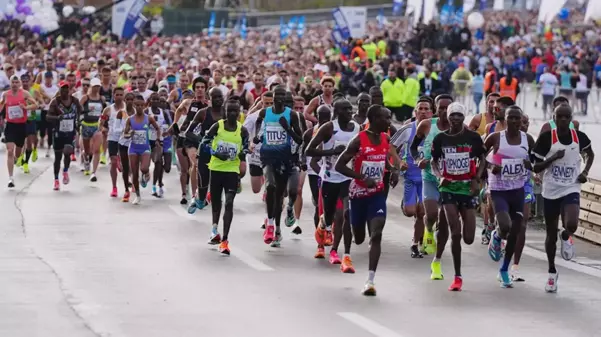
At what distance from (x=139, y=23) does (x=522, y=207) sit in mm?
41050

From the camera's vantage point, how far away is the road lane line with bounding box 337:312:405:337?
11.9m

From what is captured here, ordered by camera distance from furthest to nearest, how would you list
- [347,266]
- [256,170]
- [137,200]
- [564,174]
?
[137,200] → [256,170] → [347,266] → [564,174]

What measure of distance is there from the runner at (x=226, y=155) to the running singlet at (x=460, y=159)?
132 inches

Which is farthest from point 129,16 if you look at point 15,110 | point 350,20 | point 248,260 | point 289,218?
point 248,260

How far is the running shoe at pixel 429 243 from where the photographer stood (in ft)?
55.8

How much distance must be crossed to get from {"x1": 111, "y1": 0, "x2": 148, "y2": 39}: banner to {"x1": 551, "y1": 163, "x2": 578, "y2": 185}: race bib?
40.6 meters

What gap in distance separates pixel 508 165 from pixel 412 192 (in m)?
2.81

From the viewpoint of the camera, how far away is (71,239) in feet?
60.0

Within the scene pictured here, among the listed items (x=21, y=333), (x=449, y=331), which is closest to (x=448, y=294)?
(x=449, y=331)

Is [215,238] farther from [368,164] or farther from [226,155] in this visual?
[368,164]

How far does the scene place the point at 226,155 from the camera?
17188 mm

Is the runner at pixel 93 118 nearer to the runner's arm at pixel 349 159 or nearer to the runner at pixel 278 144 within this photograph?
the runner at pixel 278 144

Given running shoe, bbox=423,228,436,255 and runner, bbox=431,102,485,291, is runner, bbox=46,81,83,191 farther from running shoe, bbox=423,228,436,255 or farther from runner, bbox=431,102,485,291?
runner, bbox=431,102,485,291

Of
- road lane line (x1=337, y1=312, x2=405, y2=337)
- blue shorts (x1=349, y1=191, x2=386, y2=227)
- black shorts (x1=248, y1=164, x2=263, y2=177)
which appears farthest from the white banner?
road lane line (x1=337, y1=312, x2=405, y2=337)
